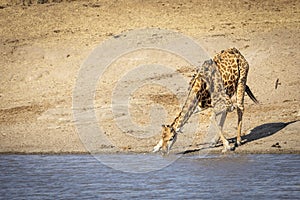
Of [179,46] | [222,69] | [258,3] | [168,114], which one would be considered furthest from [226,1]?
[222,69]

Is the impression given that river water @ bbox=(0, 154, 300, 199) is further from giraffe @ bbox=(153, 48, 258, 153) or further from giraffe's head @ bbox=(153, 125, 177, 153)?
giraffe @ bbox=(153, 48, 258, 153)

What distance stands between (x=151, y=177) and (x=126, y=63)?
8.37 m

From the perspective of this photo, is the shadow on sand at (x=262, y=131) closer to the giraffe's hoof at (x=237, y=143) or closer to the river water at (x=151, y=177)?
the giraffe's hoof at (x=237, y=143)

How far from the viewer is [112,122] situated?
15.1m

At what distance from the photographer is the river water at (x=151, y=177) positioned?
33.0 ft

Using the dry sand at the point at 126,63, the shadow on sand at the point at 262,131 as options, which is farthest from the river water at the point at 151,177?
the shadow on sand at the point at 262,131

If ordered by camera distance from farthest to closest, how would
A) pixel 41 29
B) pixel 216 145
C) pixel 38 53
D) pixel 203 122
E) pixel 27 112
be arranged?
pixel 41 29 → pixel 38 53 → pixel 27 112 → pixel 203 122 → pixel 216 145

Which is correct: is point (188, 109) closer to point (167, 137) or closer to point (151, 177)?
point (167, 137)

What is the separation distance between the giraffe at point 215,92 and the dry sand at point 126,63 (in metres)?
0.73

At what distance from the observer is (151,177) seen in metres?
11.3

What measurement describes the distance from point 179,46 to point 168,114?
5.26 m

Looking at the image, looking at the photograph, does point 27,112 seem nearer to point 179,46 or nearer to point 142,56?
point 142,56

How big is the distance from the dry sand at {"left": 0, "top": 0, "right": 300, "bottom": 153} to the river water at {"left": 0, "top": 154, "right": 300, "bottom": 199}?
78cm

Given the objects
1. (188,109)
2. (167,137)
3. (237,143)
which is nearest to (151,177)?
(167,137)
